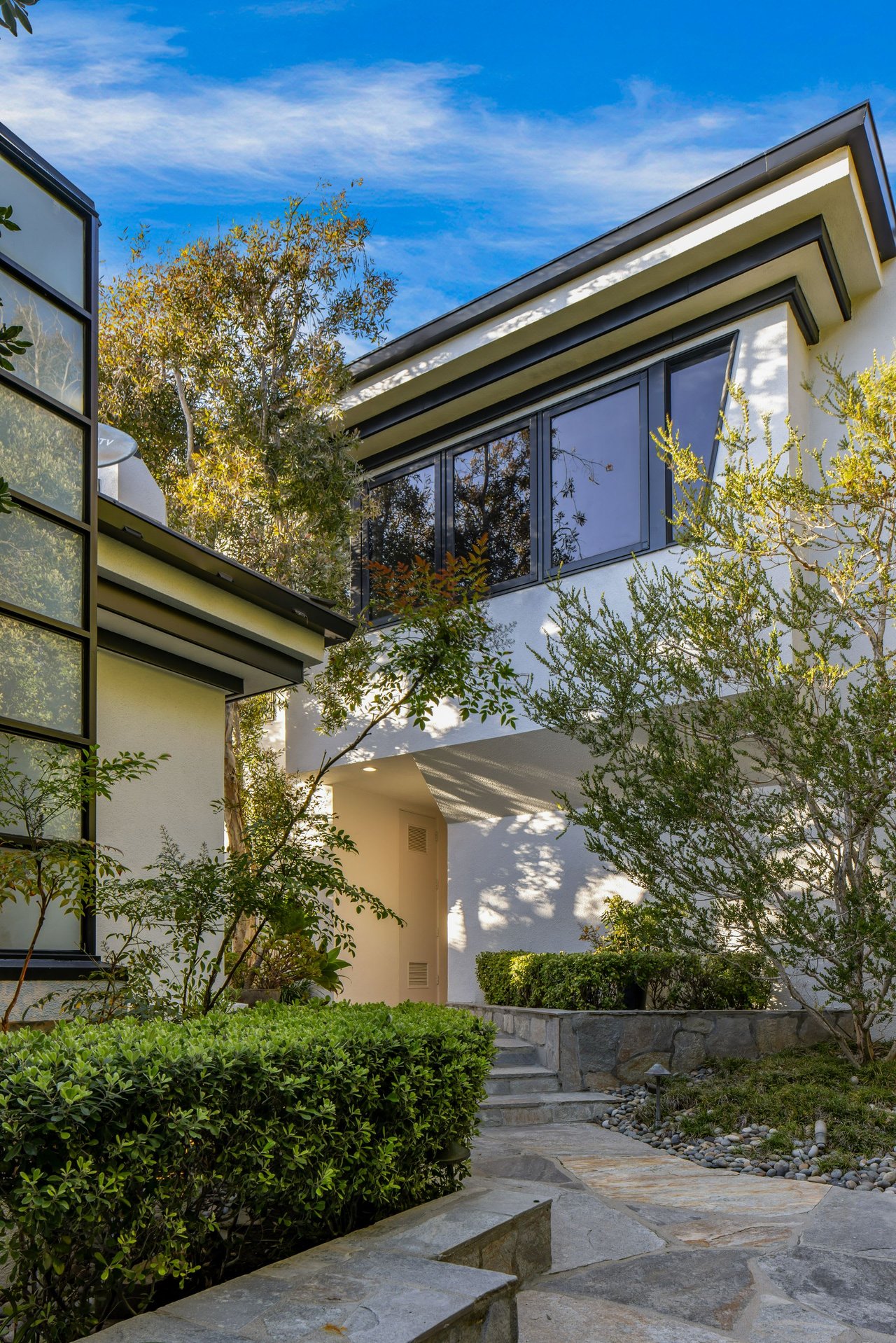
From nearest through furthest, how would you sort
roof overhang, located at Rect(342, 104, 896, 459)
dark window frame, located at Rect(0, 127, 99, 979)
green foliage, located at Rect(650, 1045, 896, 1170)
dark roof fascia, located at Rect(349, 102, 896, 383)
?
1. dark window frame, located at Rect(0, 127, 99, 979)
2. green foliage, located at Rect(650, 1045, 896, 1170)
3. dark roof fascia, located at Rect(349, 102, 896, 383)
4. roof overhang, located at Rect(342, 104, 896, 459)

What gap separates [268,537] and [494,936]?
455 centimetres

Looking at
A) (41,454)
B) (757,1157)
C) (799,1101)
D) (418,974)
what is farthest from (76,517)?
(418,974)

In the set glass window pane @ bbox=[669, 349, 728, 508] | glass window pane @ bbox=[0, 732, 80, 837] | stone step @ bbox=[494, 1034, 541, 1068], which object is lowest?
stone step @ bbox=[494, 1034, 541, 1068]

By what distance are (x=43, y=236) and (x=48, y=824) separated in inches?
114

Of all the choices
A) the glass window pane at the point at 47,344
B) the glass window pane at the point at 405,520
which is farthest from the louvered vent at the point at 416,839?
the glass window pane at the point at 47,344

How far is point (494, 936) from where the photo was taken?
35.0 feet

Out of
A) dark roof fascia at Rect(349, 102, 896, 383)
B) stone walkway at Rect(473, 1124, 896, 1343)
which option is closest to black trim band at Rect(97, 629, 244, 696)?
stone walkway at Rect(473, 1124, 896, 1343)

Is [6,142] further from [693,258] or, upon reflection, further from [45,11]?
[693,258]

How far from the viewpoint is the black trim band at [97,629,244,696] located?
637cm

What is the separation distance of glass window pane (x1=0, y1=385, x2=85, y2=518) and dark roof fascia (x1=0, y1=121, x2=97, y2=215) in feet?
3.75

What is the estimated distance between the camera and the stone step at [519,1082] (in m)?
7.53

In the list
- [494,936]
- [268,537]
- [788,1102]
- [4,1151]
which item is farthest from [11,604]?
[494,936]

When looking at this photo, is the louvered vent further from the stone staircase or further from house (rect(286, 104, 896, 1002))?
the stone staircase

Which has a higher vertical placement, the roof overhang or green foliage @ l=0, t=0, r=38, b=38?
the roof overhang
